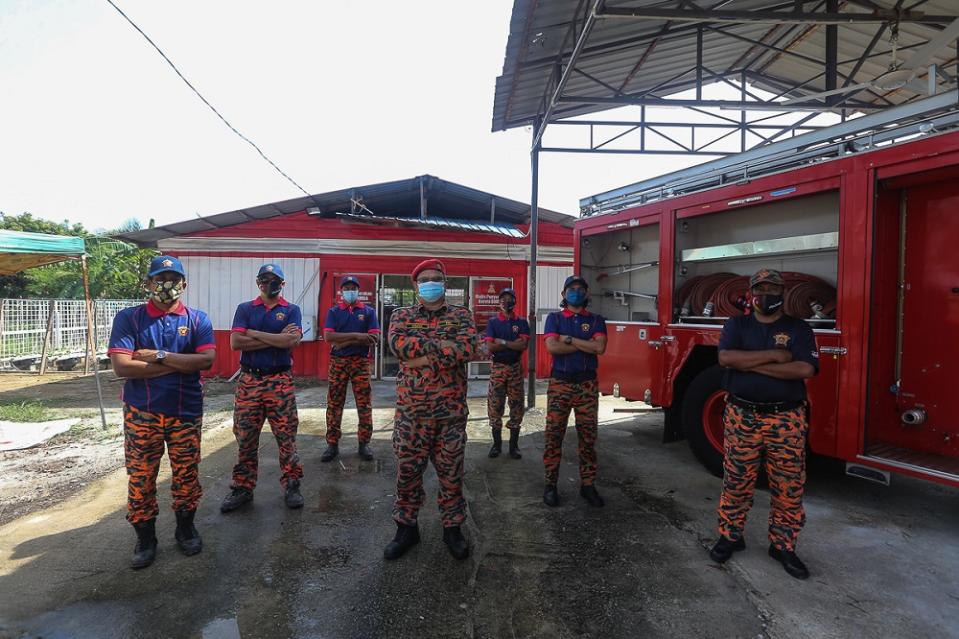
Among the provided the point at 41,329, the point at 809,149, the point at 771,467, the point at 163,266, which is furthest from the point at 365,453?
the point at 41,329

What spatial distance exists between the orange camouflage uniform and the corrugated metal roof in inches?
155

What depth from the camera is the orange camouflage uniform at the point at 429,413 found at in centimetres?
289

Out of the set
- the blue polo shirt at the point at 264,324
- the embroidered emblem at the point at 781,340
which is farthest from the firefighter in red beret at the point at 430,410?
the embroidered emblem at the point at 781,340

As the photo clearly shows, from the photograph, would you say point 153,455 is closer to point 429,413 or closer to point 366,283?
point 429,413

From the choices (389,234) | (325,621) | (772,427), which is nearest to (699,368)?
(772,427)

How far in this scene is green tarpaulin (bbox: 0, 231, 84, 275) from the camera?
5.18 metres

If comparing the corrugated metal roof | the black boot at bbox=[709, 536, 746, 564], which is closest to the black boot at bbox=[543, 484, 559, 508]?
the black boot at bbox=[709, 536, 746, 564]

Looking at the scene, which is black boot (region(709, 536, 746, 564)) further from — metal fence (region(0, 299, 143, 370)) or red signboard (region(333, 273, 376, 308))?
metal fence (region(0, 299, 143, 370))

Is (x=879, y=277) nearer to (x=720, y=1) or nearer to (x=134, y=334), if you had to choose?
→ (x=720, y=1)

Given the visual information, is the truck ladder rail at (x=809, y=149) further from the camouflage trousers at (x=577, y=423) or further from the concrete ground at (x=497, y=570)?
the concrete ground at (x=497, y=570)

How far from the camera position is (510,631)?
225 cm

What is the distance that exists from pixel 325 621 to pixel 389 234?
8164mm

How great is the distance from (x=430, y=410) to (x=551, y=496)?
1.44 metres

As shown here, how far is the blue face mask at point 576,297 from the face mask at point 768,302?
1320 mm
